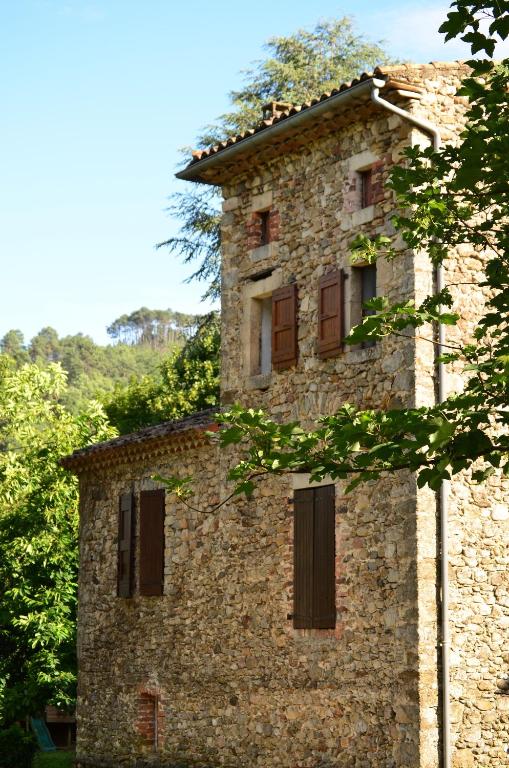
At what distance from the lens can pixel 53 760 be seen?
25.8 m

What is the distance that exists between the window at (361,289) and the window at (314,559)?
1.89 metres

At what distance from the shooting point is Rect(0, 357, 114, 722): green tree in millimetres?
22391

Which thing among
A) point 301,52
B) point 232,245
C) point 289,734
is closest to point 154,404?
point 301,52

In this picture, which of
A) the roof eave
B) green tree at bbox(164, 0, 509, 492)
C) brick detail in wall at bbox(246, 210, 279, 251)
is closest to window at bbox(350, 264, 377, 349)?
the roof eave

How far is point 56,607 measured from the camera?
74.3 feet

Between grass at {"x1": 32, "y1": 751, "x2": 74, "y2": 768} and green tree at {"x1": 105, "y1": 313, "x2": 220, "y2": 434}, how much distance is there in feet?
28.7

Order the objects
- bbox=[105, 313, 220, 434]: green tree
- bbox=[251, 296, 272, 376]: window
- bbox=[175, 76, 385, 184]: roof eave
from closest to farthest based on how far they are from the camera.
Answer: bbox=[175, 76, 385, 184]: roof eave → bbox=[251, 296, 272, 376]: window → bbox=[105, 313, 220, 434]: green tree

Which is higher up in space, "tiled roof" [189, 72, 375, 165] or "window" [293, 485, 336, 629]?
"tiled roof" [189, 72, 375, 165]

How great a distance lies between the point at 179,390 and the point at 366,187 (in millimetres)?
18664

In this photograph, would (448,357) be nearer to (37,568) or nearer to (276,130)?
(276,130)

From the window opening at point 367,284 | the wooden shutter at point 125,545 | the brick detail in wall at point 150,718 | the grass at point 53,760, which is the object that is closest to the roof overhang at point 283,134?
the window opening at point 367,284

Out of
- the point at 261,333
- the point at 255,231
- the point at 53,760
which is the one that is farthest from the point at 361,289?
the point at 53,760

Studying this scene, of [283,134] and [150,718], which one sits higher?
[283,134]

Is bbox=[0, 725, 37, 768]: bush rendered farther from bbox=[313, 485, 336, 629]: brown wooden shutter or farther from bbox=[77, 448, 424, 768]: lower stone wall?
bbox=[313, 485, 336, 629]: brown wooden shutter
